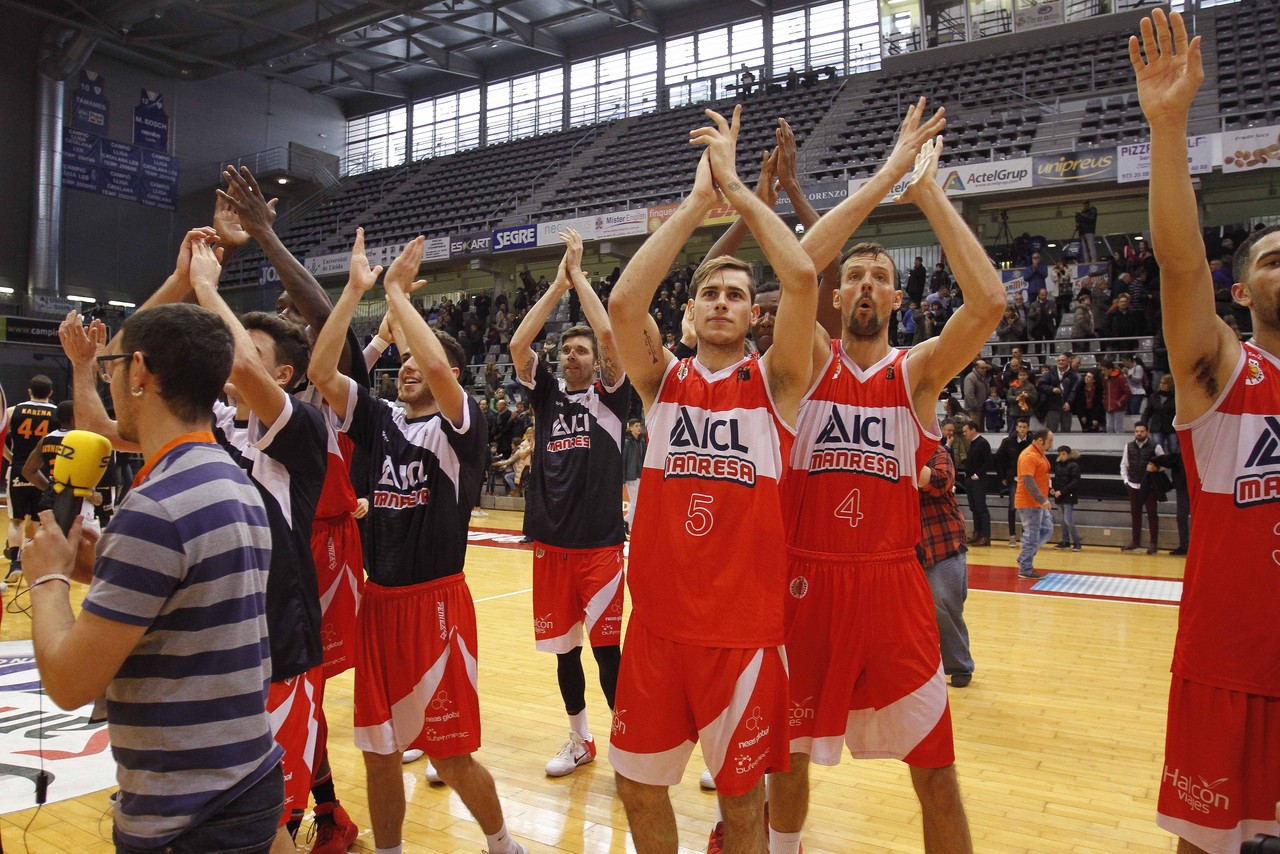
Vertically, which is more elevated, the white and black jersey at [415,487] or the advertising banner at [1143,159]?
the advertising banner at [1143,159]

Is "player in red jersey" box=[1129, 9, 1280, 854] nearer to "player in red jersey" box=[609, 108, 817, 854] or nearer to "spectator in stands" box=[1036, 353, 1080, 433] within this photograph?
"player in red jersey" box=[609, 108, 817, 854]

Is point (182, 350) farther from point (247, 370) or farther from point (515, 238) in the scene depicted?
point (515, 238)

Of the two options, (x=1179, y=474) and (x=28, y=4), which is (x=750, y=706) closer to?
(x=1179, y=474)

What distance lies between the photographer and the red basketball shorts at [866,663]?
2.99m

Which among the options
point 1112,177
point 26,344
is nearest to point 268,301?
point 26,344

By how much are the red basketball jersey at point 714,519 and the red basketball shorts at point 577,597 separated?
6.23 ft

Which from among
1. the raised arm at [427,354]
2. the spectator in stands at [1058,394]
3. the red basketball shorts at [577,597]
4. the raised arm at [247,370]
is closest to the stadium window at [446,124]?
the spectator in stands at [1058,394]

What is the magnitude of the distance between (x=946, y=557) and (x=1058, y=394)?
9610 millimetres

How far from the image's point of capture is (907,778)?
4656 mm

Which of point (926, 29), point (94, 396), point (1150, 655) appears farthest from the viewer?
point (926, 29)

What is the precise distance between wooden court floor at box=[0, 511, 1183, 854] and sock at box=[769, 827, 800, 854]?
0.69 metres

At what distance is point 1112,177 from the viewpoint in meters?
16.2

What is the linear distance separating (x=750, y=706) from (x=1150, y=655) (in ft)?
19.2

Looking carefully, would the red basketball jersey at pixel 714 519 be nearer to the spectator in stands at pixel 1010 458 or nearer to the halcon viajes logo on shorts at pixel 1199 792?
the halcon viajes logo on shorts at pixel 1199 792
